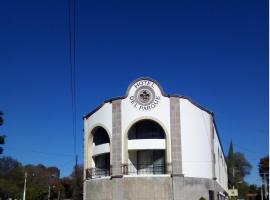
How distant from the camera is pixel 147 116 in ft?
155

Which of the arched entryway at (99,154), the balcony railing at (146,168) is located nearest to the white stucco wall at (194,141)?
the balcony railing at (146,168)

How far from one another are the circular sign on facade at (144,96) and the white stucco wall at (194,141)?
2.94m

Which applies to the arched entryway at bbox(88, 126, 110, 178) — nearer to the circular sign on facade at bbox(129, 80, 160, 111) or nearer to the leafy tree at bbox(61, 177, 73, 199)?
the circular sign on facade at bbox(129, 80, 160, 111)

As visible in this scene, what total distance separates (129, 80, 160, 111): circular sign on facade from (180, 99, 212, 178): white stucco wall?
2940 mm

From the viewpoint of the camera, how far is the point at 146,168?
161 ft

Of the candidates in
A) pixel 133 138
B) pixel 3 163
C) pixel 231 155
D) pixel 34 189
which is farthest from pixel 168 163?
pixel 3 163

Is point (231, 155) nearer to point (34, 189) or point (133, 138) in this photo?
point (34, 189)

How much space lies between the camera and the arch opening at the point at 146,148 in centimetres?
4719

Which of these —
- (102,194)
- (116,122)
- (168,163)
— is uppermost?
(116,122)

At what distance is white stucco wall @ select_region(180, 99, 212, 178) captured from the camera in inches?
1823

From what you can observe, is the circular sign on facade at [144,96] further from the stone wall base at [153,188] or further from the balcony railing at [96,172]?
the balcony railing at [96,172]

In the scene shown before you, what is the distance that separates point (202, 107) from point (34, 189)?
52.3 metres

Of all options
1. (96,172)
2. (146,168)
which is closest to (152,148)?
(146,168)

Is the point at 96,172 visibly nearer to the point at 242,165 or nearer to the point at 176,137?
the point at 176,137
